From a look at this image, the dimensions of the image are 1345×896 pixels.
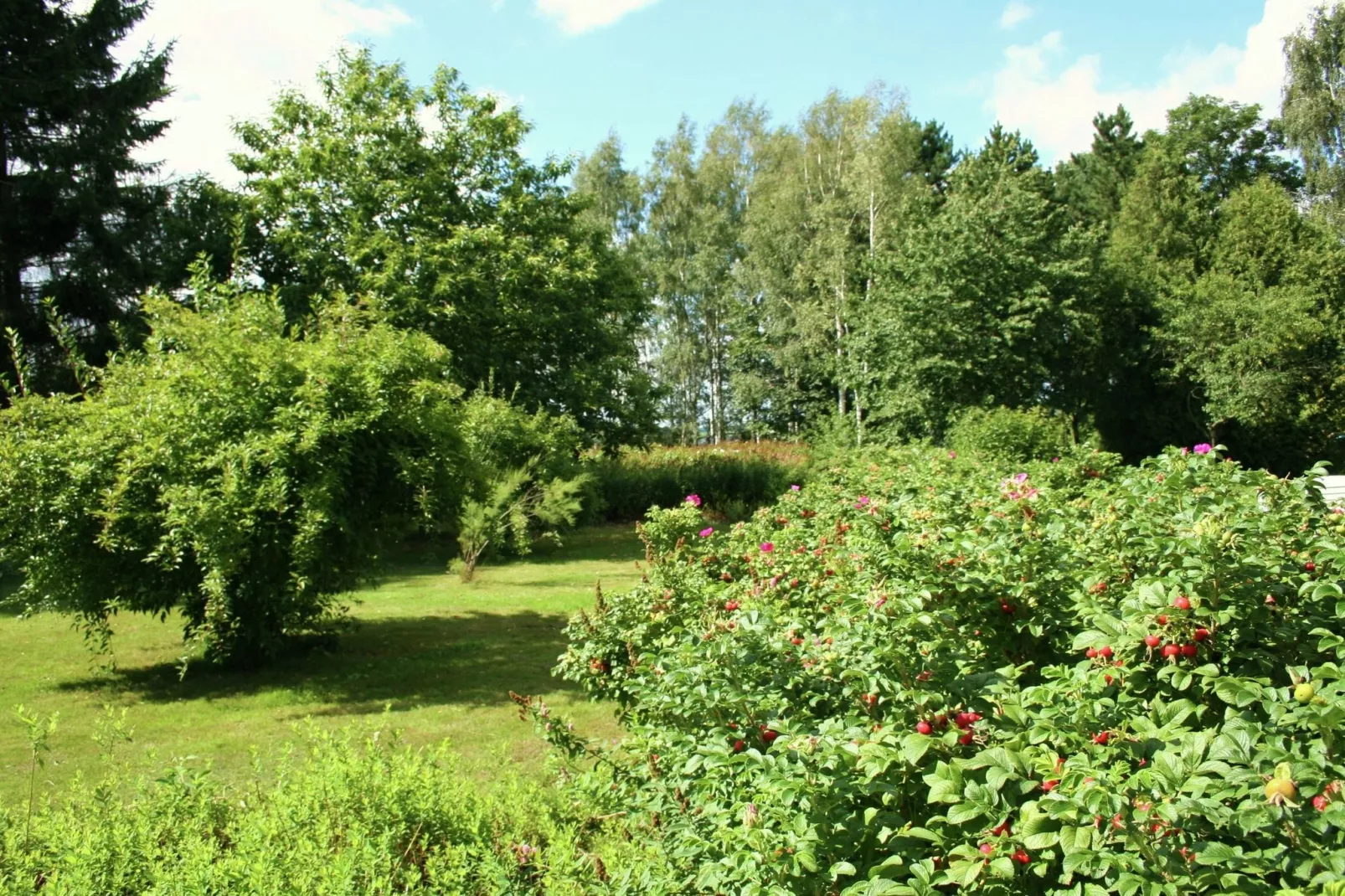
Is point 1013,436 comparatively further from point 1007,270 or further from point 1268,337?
point 1268,337

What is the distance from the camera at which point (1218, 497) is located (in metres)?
3.01

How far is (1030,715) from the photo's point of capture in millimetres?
2135

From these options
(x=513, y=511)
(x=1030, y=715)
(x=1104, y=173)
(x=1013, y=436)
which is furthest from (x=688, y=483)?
(x=1104, y=173)

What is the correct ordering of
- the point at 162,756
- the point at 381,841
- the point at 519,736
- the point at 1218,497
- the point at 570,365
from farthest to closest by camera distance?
the point at 570,365 → the point at 519,736 → the point at 162,756 → the point at 381,841 → the point at 1218,497

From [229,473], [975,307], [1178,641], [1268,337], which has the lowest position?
[1178,641]

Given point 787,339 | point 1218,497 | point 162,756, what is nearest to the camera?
point 1218,497

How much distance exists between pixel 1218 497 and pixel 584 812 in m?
2.59

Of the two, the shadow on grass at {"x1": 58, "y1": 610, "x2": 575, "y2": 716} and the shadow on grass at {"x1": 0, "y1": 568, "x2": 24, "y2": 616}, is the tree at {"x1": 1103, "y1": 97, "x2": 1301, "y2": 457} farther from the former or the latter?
the shadow on grass at {"x1": 0, "y1": 568, "x2": 24, "y2": 616}

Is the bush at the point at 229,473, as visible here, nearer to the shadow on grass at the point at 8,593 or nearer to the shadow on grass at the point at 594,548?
the shadow on grass at the point at 8,593

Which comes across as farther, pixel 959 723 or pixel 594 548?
pixel 594 548

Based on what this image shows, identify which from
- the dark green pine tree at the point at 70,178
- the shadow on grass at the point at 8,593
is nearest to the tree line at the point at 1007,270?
the dark green pine tree at the point at 70,178

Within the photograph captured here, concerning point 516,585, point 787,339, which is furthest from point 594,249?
point 787,339

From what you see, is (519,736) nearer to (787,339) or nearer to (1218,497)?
(1218,497)

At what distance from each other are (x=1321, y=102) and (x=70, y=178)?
3325 centimetres
